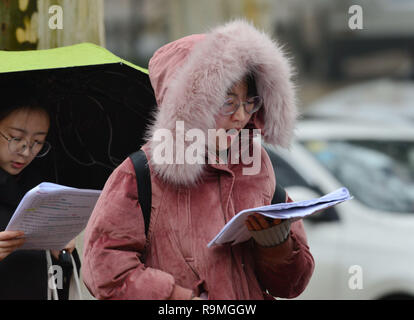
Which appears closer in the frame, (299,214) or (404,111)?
(299,214)

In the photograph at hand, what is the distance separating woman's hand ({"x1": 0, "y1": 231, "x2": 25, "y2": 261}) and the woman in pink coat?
439 millimetres

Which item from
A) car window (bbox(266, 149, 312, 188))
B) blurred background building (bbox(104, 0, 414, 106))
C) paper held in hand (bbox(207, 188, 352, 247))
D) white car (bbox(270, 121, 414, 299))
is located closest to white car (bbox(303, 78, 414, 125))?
white car (bbox(270, 121, 414, 299))

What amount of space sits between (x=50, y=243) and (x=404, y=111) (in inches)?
257

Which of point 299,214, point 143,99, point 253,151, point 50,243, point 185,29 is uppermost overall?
point 185,29

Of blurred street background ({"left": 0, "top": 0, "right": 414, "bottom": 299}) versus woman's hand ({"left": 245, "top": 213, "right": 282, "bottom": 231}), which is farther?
blurred street background ({"left": 0, "top": 0, "right": 414, "bottom": 299})

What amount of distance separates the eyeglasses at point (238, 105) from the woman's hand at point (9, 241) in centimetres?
80

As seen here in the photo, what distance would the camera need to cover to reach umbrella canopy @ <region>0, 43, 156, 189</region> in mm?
2697

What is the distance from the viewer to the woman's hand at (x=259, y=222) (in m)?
2.17

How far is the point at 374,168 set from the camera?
565cm

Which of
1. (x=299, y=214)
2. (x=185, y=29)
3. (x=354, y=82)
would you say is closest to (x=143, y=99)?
(x=299, y=214)

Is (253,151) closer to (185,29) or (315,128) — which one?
(315,128)

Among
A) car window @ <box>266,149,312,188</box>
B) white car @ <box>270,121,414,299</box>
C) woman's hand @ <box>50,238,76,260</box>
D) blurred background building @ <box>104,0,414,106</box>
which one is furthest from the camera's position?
blurred background building @ <box>104,0,414,106</box>

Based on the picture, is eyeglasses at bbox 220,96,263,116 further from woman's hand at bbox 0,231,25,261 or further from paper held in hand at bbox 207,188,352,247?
woman's hand at bbox 0,231,25,261

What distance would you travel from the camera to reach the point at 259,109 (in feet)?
8.11
